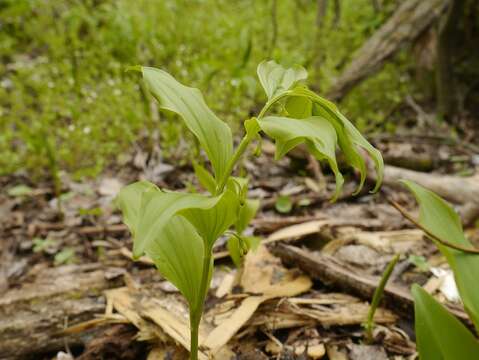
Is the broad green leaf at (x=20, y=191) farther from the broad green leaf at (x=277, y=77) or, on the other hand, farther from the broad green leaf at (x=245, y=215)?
the broad green leaf at (x=277, y=77)

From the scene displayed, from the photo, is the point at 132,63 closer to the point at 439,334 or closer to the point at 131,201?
the point at 131,201

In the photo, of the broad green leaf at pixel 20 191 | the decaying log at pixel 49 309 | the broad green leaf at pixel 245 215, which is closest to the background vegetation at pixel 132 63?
the broad green leaf at pixel 20 191

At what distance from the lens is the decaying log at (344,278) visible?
4.43ft

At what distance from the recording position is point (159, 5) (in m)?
4.91

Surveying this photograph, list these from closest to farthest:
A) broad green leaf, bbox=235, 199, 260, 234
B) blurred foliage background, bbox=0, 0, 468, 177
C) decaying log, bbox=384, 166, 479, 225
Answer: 1. broad green leaf, bbox=235, 199, 260, 234
2. decaying log, bbox=384, 166, 479, 225
3. blurred foliage background, bbox=0, 0, 468, 177

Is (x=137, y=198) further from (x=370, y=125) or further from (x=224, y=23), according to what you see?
(x=224, y=23)

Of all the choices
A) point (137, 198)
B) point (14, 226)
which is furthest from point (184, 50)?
point (137, 198)

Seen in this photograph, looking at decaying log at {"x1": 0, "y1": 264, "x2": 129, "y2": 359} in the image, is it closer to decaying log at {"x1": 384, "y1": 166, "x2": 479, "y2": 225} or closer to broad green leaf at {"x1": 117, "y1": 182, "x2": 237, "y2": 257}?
broad green leaf at {"x1": 117, "y1": 182, "x2": 237, "y2": 257}

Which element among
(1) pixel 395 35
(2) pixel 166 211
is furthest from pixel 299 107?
(1) pixel 395 35

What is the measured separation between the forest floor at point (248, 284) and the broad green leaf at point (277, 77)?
0.71 metres

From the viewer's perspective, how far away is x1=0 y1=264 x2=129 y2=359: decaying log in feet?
4.52

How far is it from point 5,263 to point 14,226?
366mm

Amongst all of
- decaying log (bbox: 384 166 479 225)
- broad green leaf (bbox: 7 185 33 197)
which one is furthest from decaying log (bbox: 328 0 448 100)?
broad green leaf (bbox: 7 185 33 197)

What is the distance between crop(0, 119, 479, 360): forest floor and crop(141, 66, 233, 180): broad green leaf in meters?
0.59
